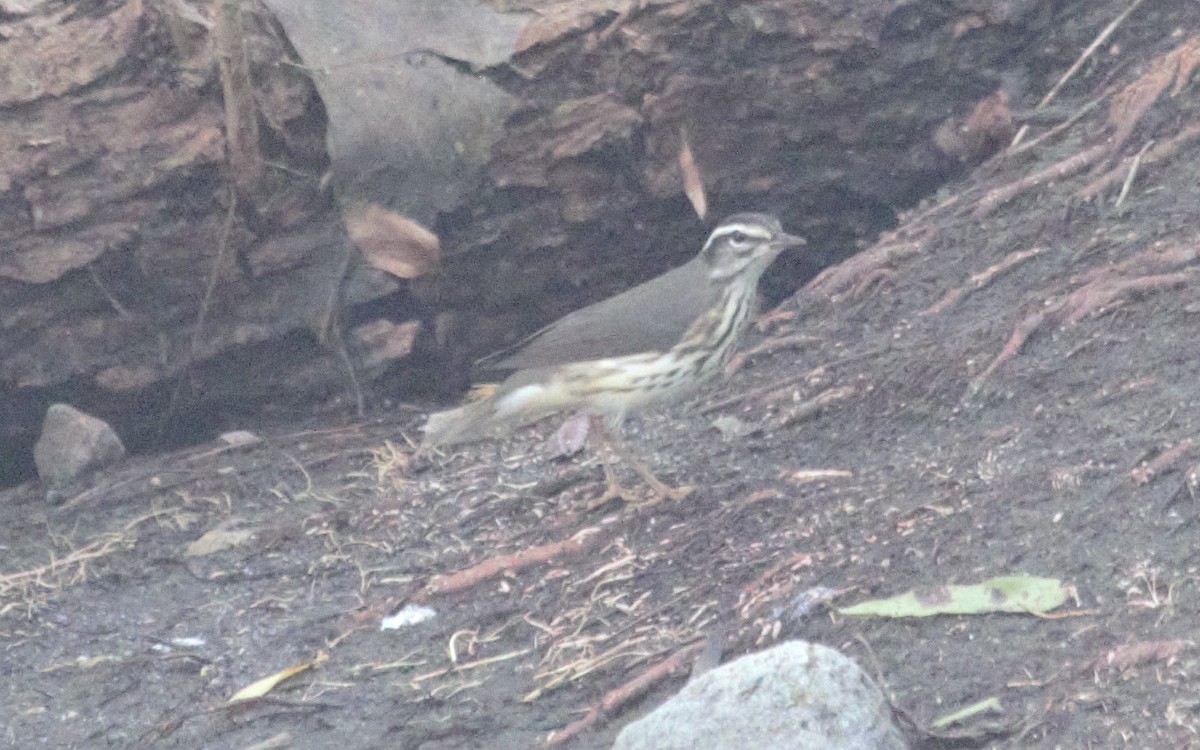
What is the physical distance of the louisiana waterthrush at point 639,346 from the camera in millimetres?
6180

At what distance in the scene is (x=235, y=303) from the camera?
664 cm

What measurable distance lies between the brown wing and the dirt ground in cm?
55

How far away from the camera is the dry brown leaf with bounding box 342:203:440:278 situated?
6625 mm

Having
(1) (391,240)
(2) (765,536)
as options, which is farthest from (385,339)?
(2) (765,536)

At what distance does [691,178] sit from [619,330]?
1.26m

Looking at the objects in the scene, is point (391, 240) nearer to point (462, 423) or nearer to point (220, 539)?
point (462, 423)

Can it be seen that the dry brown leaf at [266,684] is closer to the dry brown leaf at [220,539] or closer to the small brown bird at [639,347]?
the dry brown leaf at [220,539]

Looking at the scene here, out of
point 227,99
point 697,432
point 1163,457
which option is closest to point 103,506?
point 227,99

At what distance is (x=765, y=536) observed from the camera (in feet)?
17.2

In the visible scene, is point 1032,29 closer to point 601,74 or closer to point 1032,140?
point 1032,140

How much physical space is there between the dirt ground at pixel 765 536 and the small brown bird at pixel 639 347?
330 millimetres

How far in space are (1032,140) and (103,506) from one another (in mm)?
4632

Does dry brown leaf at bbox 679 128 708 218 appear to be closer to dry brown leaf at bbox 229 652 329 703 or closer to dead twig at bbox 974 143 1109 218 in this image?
dead twig at bbox 974 143 1109 218

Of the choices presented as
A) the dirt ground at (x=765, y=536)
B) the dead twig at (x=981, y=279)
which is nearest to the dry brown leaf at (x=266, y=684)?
the dirt ground at (x=765, y=536)
